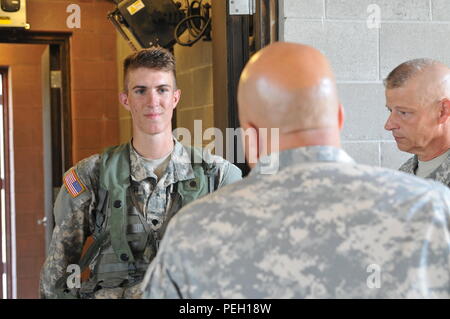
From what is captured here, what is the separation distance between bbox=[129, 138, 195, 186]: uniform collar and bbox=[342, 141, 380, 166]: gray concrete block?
2.84ft

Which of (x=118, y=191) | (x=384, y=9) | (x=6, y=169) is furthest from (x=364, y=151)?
(x=6, y=169)

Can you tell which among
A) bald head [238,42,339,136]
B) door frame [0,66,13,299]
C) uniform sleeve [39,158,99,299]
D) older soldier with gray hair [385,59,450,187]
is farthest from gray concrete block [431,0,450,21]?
door frame [0,66,13,299]

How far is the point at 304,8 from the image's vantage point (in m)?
2.63

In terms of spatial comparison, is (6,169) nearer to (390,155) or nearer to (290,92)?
(390,155)

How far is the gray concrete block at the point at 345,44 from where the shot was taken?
2650mm

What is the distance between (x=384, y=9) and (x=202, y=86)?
116 centimetres

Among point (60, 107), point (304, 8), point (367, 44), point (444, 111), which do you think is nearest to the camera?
point (444, 111)

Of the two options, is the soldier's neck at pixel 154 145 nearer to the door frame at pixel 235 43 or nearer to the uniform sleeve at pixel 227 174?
the uniform sleeve at pixel 227 174

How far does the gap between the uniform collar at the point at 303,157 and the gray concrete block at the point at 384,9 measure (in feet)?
5.51

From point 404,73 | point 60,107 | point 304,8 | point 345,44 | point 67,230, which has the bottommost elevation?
point 67,230

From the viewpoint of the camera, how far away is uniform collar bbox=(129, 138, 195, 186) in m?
2.05

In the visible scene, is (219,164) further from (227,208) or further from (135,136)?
(227,208)

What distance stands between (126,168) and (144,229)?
0.65 ft

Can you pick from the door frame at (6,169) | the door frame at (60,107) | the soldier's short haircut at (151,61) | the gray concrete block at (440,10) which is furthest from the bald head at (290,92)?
the door frame at (6,169)
